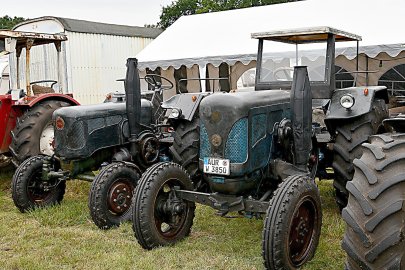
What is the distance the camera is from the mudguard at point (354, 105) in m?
4.51

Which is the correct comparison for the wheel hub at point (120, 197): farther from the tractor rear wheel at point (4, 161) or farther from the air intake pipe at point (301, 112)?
the tractor rear wheel at point (4, 161)

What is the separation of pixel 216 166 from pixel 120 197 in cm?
155

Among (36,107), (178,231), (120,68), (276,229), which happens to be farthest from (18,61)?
(120,68)

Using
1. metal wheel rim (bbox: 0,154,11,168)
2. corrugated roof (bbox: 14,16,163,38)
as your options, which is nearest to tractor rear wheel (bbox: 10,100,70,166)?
metal wheel rim (bbox: 0,154,11,168)

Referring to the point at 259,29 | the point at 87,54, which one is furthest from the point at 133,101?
the point at 87,54

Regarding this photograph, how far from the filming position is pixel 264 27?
39.1 ft

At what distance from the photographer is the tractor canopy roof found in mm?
4597

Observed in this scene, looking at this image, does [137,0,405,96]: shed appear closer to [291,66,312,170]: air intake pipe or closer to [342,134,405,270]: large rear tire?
[291,66,312,170]: air intake pipe

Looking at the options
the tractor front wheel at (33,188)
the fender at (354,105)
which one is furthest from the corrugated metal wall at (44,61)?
the fender at (354,105)

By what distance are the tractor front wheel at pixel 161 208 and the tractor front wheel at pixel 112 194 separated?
0.72m

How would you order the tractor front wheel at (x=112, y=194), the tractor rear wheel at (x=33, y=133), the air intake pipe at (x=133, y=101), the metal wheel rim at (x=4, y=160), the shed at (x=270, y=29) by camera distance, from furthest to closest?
the shed at (x=270, y=29) < the metal wheel rim at (x=4, y=160) < the tractor rear wheel at (x=33, y=133) < the air intake pipe at (x=133, y=101) < the tractor front wheel at (x=112, y=194)

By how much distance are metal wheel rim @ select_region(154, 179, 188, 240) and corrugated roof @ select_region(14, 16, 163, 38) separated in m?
9.90

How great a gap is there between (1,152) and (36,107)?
2.56 ft

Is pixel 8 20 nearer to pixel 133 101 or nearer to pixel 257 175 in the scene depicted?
pixel 133 101
